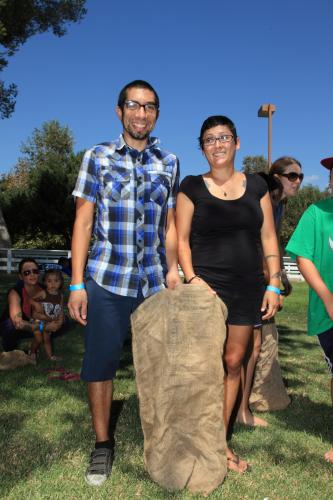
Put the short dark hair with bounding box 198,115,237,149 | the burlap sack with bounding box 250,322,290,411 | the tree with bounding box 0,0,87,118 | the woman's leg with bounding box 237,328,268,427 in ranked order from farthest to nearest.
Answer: the tree with bounding box 0,0,87,118 < the burlap sack with bounding box 250,322,290,411 < the woman's leg with bounding box 237,328,268,427 < the short dark hair with bounding box 198,115,237,149

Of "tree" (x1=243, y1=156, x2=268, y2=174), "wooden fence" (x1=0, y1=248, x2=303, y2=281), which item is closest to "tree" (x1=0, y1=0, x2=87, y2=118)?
"wooden fence" (x1=0, y1=248, x2=303, y2=281)

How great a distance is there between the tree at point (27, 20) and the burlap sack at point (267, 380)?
1521 centimetres

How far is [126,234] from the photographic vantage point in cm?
288

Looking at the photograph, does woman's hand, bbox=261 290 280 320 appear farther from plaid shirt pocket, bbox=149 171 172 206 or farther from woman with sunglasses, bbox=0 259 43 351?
woman with sunglasses, bbox=0 259 43 351

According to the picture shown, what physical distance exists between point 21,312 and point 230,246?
3.52 meters

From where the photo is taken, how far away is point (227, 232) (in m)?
3.11

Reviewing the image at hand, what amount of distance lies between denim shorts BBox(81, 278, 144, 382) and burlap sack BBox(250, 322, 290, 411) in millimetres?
1750

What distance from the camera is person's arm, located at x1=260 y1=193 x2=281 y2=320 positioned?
324 centimetres

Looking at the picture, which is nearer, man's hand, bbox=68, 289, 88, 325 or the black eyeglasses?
man's hand, bbox=68, 289, 88, 325

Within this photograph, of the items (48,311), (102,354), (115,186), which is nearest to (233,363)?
(102,354)

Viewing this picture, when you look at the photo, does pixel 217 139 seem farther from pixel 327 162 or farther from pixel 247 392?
A: pixel 247 392

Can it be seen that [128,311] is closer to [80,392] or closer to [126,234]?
[126,234]

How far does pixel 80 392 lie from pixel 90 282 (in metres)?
2.07

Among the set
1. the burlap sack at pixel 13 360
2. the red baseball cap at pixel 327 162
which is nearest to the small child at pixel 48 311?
the burlap sack at pixel 13 360
